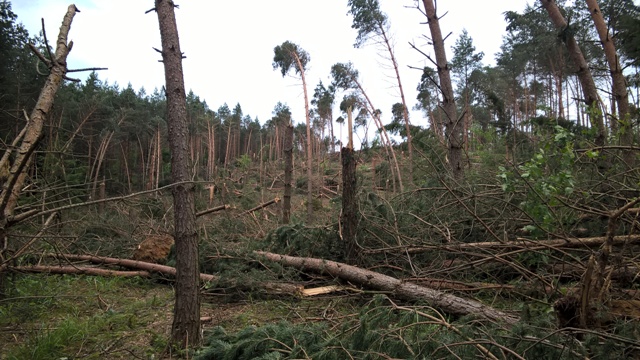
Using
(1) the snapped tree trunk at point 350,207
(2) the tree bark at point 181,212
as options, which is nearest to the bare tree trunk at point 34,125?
(2) the tree bark at point 181,212

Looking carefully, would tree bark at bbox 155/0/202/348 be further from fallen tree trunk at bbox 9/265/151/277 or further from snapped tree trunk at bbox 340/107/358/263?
fallen tree trunk at bbox 9/265/151/277

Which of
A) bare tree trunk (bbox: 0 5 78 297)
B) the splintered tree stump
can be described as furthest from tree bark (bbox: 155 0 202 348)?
the splintered tree stump

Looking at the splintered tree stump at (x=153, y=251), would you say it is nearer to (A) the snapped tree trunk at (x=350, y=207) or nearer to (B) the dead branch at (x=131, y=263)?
(B) the dead branch at (x=131, y=263)

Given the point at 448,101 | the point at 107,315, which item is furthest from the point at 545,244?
the point at 107,315

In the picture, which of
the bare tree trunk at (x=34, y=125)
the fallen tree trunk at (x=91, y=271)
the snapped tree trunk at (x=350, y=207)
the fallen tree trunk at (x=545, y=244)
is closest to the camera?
the bare tree trunk at (x=34, y=125)

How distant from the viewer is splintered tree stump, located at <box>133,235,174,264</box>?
6.79 metres

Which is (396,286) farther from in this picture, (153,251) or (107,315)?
(153,251)

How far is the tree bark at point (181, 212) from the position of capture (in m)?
3.54

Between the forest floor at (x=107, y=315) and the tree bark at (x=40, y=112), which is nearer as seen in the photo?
the tree bark at (x=40, y=112)

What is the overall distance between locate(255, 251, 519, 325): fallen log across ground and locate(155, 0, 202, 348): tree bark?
6.95 feet

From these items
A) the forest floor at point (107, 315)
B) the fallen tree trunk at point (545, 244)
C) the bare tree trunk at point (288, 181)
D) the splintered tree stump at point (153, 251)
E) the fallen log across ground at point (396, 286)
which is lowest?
the forest floor at point (107, 315)

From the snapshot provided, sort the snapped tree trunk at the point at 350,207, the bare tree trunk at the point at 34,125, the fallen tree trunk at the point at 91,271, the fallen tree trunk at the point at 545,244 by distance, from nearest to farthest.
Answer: the bare tree trunk at the point at 34,125, the fallen tree trunk at the point at 545,244, the snapped tree trunk at the point at 350,207, the fallen tree trunk at the point at 91,271

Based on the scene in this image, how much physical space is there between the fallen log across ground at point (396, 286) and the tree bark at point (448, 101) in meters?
2.83

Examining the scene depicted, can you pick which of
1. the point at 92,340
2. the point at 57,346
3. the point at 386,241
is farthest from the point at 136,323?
the point at 386,241
